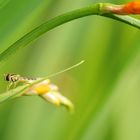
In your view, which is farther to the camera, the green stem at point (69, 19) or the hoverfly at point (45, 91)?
the hoverfly at point (45, 91)

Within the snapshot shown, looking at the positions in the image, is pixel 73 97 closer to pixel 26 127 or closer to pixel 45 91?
pixel 26 127

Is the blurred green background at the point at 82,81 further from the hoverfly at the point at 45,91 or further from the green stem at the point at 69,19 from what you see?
the green stem at the point at 69,19

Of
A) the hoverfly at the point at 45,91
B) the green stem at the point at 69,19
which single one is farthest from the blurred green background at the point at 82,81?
the green stem at the point at 69,19

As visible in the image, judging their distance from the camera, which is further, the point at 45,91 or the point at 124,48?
the point at 124,48

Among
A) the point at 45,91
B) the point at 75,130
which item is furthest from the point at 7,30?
the point at 75,130

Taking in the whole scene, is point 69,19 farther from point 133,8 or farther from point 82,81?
point 82,81

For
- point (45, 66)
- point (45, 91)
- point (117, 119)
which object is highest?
point (45, 66)

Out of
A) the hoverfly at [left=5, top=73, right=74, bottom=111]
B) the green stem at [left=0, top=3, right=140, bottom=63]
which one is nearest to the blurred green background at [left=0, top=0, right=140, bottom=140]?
the hoverfly at [left=5, top=73, right=74, bottom=111]

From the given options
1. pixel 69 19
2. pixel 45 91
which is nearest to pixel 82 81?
pixel 45 91
